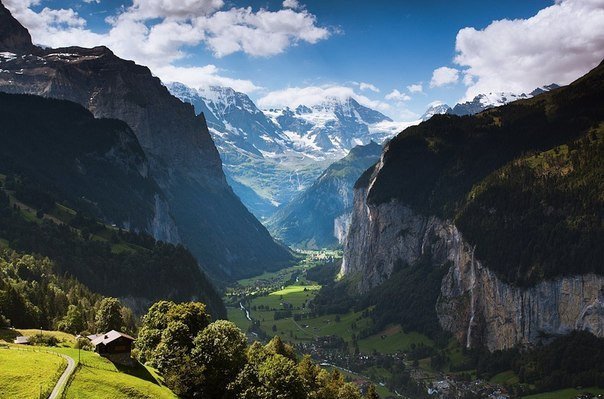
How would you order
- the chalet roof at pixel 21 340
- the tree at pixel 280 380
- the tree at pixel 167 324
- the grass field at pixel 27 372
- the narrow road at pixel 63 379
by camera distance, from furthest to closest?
the tree at pixel 167 324, the chalet roof at pixel 21 340, the tree at pixel 280 380, the narrow road at pixel 63 379, the grass field at pixel 27 372

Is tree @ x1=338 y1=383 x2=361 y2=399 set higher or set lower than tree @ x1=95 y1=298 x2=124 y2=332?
lower

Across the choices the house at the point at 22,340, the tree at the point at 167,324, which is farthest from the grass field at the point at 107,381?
the tree at the point at 167,324

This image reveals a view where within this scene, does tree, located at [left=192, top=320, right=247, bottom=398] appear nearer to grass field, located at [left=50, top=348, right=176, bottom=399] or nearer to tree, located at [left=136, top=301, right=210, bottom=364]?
tree, located at [left=136, top=301, right=210, bottom=364]

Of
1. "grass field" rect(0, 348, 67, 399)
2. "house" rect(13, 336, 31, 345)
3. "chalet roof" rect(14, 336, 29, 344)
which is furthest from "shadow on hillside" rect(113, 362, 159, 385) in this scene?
"chalet roof" rect(14, 336, 29, 344)

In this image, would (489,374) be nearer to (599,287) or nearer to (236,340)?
(599,287)

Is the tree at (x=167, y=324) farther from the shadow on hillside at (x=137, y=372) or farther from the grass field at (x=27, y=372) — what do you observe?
the grass field at (x=27, y=372)

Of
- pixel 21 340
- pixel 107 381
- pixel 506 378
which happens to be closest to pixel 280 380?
pixel 107 381

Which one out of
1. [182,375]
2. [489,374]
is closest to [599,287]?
[489,374]
